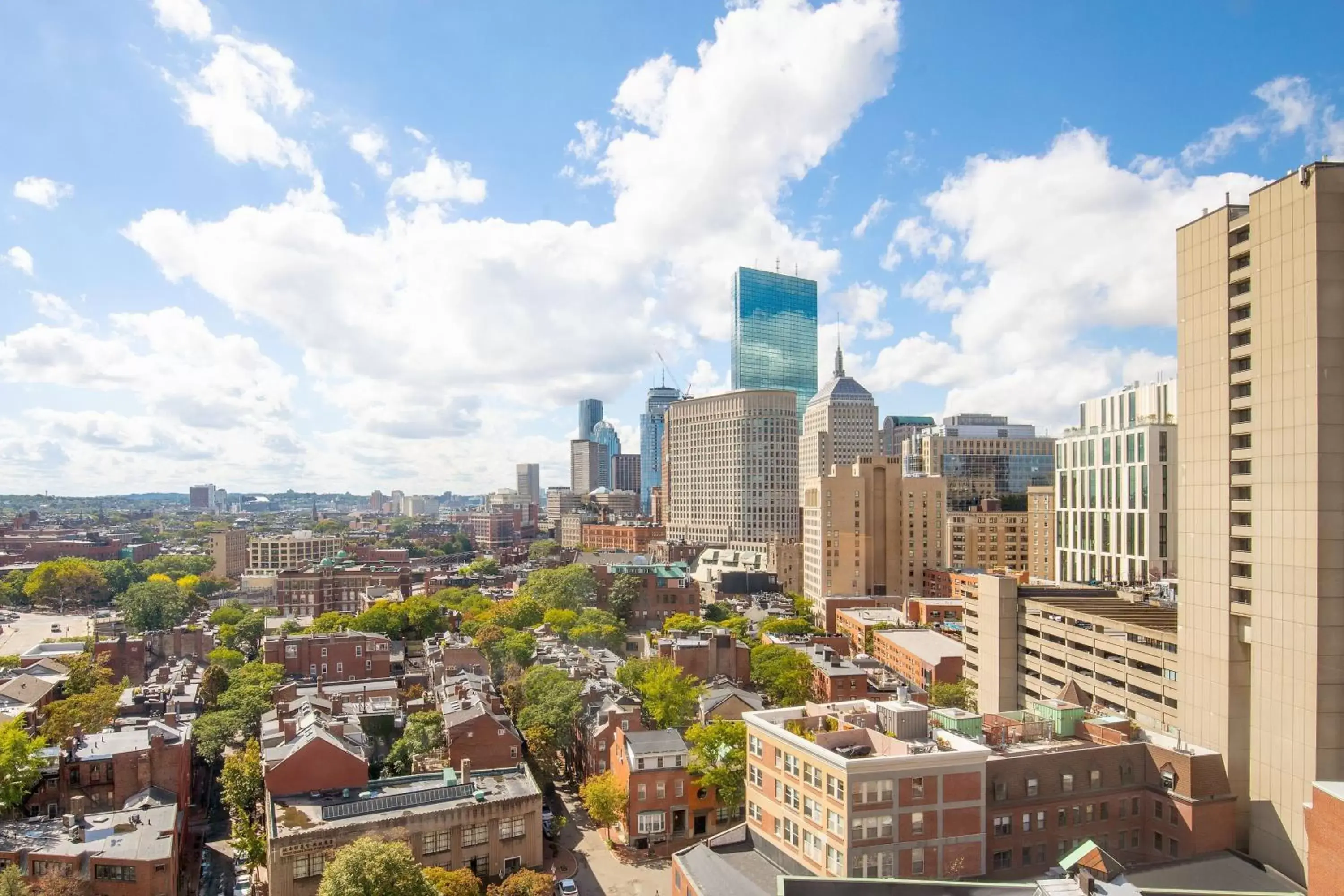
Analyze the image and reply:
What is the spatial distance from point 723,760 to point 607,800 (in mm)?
8217

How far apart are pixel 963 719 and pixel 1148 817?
1122cm

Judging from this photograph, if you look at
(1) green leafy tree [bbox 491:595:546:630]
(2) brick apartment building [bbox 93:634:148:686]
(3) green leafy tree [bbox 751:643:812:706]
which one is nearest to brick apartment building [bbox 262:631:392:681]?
(1) green leafy tree [bbox 491:595:546:630]

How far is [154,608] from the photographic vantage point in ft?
451

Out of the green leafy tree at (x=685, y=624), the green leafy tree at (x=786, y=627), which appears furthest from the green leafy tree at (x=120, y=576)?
the green leafy tree at (x=786, y=627)

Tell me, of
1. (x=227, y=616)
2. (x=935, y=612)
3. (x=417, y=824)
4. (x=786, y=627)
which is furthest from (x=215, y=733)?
(x=935, y=612)

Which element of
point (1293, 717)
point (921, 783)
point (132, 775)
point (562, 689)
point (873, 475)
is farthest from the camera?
point (873, 475)

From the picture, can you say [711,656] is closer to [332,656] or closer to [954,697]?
[954,697]

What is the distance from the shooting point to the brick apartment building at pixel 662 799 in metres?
57.6

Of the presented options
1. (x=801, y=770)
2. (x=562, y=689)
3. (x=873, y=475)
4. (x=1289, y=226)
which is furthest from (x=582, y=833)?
(x=873, y=475)

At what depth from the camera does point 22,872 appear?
45.2m

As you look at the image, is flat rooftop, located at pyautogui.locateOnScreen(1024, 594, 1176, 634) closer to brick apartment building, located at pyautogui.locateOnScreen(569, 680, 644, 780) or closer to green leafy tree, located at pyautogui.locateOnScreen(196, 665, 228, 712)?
brick apartment building, located at pyautogui.locateOnScreen(569, 680, 644, 780)

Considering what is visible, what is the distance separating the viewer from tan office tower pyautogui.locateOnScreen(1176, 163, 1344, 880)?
144ft

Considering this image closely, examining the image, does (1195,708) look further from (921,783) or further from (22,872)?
(22,872)

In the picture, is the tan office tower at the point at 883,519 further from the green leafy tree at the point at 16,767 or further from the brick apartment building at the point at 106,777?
the green leafy tree at the point at 16,767
